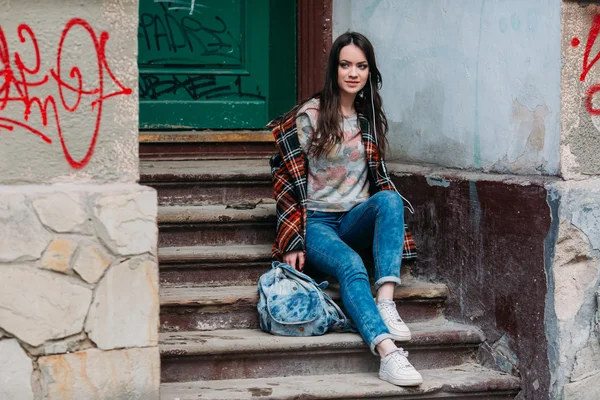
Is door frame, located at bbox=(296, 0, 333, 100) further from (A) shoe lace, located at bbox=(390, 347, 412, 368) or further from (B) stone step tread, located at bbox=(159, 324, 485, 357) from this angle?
(A) shoe lace, located at bbox=(390, 347, 412, 368)

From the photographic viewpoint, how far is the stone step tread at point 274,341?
4469mm

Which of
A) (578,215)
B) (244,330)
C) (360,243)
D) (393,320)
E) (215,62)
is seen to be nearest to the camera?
(578,215)

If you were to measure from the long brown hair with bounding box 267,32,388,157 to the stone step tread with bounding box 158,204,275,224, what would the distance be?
549 millimetres

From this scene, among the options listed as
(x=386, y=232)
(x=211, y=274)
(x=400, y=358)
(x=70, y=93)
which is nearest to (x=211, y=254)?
(x=211, y=274)

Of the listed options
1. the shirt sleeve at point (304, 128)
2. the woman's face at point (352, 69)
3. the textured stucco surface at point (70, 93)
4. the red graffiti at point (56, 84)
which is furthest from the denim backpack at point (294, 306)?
the red graffiti at point (56, 84)

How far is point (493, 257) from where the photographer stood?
4.70 meters

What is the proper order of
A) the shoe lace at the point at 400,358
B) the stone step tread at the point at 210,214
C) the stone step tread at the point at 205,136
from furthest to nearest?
1. the stone step tread at the point at 205,136
2. the stone step tread at the point at 210,214
3. the shoe lace at the point at 400,358

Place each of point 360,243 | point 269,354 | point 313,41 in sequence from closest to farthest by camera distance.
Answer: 1. point 269,354
2. point 360,243
3. point 313,41

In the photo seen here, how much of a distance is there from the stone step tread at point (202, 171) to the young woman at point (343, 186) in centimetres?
64

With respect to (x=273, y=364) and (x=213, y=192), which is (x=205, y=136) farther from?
(x=273, y=364)

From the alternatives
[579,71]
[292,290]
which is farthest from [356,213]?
[579,71]

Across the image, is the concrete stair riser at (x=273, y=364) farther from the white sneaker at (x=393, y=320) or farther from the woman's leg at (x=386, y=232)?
the woman's leg at (x=386, y=232)

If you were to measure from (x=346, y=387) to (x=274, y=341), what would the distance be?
1.28 ft

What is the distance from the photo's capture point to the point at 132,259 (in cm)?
385
